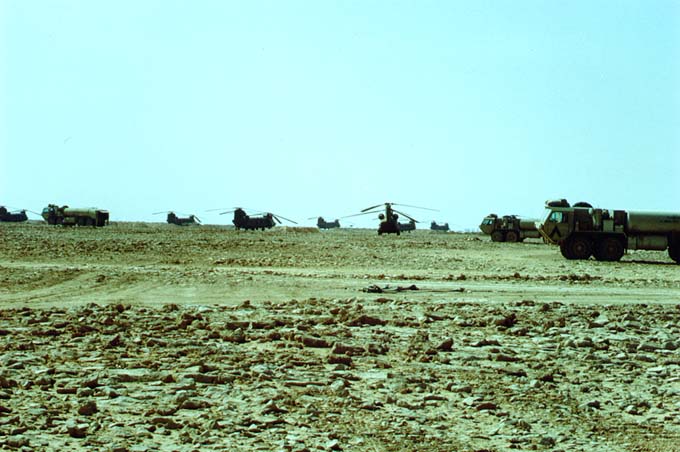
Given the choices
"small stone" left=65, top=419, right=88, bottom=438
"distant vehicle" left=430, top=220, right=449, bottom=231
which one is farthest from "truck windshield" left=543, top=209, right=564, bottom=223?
"distant vehicle" left=430, top=220, right=449, bottom=231

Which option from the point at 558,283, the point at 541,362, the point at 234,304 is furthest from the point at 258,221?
the point at 541,362

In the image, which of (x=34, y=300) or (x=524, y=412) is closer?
(x=524, y=412)

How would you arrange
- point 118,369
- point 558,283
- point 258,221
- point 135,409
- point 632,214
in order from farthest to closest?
point 258,221, point 632,214, point 558,283, point 118,369, point 135,409

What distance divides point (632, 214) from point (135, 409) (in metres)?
31.8

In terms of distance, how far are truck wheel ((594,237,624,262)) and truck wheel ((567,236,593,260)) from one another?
1.04 ft

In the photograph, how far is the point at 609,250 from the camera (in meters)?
35.9

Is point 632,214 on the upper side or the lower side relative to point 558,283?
upper

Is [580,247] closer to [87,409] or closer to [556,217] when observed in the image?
[556,217]

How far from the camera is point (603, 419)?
7734mm

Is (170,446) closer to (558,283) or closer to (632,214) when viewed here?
(558,283)

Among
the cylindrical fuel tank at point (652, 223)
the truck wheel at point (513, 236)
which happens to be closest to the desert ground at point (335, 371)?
the cylindrical fuel tank at point (652, 223)

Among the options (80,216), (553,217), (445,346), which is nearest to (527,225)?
(553,217)

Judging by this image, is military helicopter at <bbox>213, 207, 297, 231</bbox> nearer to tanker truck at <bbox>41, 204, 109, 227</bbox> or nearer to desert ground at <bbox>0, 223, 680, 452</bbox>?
tanker truck at <bbox>41, 204, 109, 227</bbox>

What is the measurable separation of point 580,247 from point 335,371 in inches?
1136
